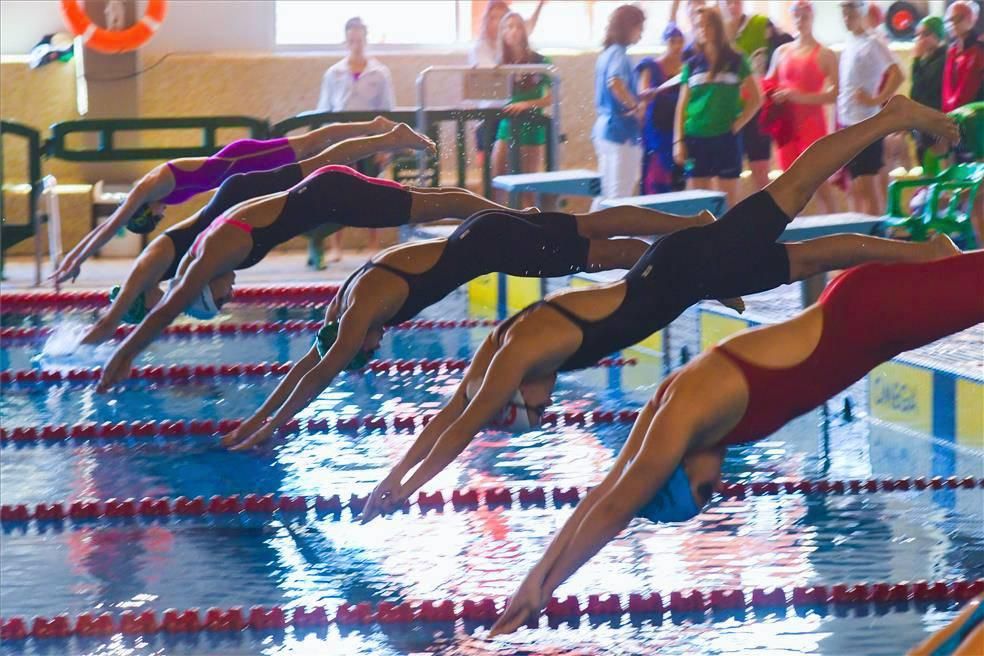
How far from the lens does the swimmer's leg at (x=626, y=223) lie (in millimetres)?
5289

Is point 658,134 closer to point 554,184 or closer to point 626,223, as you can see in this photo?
point 554,184

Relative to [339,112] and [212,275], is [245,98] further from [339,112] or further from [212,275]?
[212,275]

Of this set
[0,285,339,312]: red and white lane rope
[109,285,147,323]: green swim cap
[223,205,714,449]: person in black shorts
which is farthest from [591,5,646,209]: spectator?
[223,205,714,449]: person in black shorts

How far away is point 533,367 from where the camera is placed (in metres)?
3.78

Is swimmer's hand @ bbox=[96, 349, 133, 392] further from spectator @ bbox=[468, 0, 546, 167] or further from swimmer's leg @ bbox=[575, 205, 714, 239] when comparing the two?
spectator @ bbox=[468, 0, 546, 167]

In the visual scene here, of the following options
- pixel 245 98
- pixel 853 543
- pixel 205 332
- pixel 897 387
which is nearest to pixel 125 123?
pixel 245 98

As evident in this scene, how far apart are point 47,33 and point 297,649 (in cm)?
963

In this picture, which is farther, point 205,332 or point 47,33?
point 47,33

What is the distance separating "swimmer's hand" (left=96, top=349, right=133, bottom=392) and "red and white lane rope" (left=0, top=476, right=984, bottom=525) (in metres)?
0.80

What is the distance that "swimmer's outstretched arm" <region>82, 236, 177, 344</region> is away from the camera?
19.9ft

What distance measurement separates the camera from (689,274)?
4219 millimetres

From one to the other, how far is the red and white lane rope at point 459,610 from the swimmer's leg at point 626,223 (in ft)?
4.82

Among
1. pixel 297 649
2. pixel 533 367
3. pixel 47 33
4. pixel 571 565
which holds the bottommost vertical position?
pixel 297 649

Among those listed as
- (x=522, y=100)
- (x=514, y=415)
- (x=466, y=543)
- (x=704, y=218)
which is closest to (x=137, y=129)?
(x=522, y=100)
